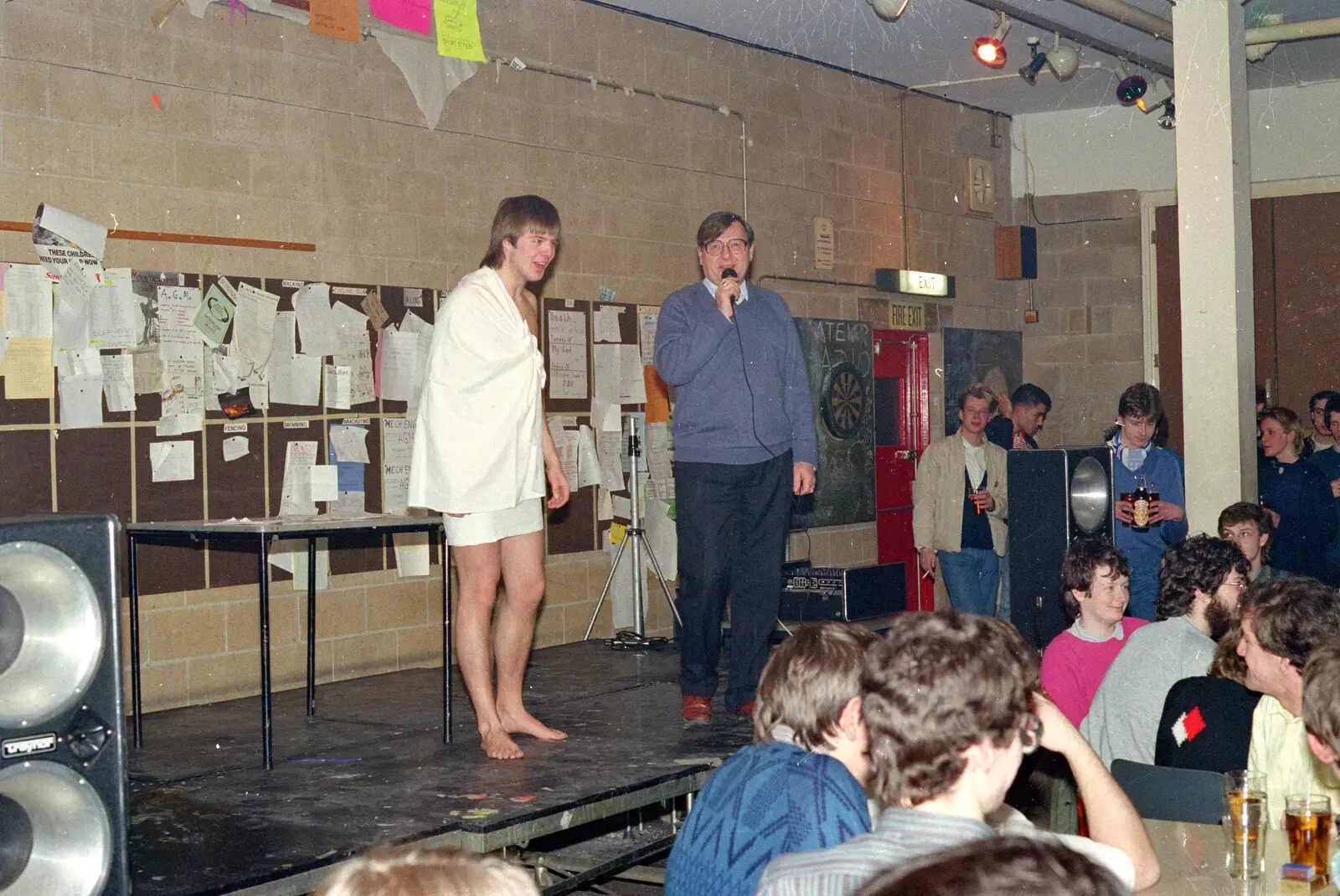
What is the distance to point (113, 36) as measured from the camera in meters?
5.33

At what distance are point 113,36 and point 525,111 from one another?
6.95 feet

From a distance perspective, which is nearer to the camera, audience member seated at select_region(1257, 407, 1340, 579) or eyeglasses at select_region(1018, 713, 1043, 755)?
eyeglasses at select_region(1018, 713, 1043, 755)

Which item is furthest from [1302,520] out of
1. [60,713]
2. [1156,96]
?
[60,713]

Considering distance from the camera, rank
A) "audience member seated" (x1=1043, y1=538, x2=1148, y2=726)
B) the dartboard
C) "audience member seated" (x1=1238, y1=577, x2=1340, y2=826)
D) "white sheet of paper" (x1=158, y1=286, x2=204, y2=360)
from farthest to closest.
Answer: the dartboard → "white sheet of paper" (x1=158, y1=286, x2=204, y2=360) → "audience member seated" (x1=1043, y1=538, x2=1148, y2=726) → "audience member seated" (x1=1238, y1=577, x2=1340, y2=826)

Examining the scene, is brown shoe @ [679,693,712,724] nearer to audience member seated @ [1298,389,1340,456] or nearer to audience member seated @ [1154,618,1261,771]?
audience member seated @ [1154,618,1261,771]

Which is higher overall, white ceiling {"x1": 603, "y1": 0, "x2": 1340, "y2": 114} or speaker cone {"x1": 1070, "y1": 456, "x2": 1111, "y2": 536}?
white ceiling {"x1": 603, "y1": 0, "x2": 1340, "y2": 114}

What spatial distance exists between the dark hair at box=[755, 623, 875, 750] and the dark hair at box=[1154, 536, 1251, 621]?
1722mm

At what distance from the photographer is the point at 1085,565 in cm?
424

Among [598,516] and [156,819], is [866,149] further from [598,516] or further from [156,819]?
[156,819]

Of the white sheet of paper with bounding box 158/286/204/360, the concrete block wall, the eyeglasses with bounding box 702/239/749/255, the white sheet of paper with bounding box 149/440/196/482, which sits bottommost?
the white sheet of paper with bounding box 149/440/196/482

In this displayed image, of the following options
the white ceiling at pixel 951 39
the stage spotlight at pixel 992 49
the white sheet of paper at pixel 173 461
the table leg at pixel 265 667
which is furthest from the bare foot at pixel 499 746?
the stage spotlight at pixel 992 49

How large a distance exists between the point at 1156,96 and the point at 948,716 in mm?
8978

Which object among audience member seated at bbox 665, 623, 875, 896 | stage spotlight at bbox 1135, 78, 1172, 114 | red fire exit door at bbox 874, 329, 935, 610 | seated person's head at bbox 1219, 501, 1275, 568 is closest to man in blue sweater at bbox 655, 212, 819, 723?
seated person's head at bbox 1219, 501, 1275, 568

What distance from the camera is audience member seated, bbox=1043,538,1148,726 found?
13.4 ft
